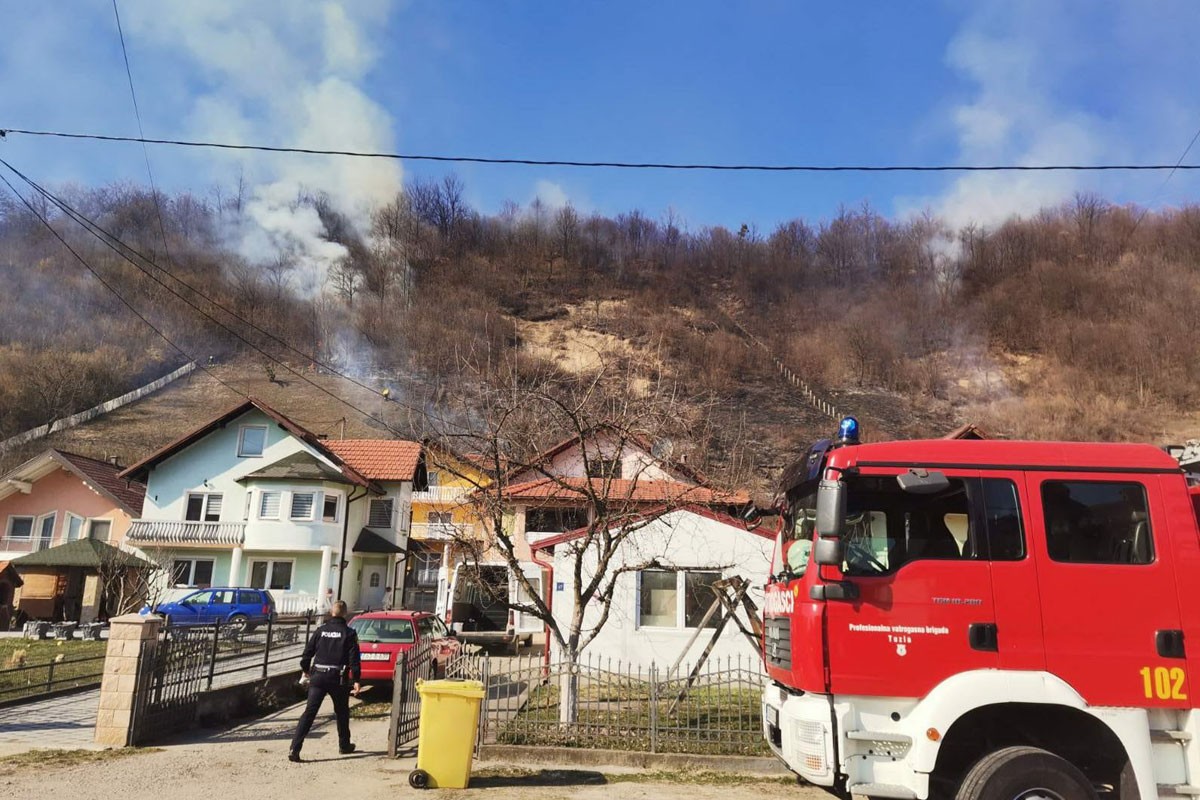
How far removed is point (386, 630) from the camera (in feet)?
46.5

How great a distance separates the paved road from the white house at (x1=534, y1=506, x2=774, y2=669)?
6.38 metres

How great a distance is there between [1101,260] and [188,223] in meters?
103

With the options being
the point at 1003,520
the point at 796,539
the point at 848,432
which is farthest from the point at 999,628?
the point at 848,432

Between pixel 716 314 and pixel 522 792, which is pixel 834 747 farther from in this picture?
pixel 716 314

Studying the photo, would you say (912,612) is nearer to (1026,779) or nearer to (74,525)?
(1026,779)

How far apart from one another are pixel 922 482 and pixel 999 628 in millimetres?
1126

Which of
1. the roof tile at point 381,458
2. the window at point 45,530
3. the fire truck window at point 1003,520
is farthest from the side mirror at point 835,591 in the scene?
the window at point 45,530

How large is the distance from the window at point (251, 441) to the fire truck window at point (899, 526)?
1334 inches

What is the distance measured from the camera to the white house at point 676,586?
16.3 m

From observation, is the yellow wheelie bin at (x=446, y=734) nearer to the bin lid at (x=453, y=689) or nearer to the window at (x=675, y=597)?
the bin lid at (x=453, y=689)

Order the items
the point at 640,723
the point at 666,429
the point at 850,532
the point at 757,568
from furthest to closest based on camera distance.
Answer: the point at 757,568
the point at 666,429
the point at 640,723
the point at 850,532

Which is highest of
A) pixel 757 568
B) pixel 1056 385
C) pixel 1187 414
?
pixel 1056 385

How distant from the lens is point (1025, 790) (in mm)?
5137

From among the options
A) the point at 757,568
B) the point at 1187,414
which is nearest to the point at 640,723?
the point at 757,568
